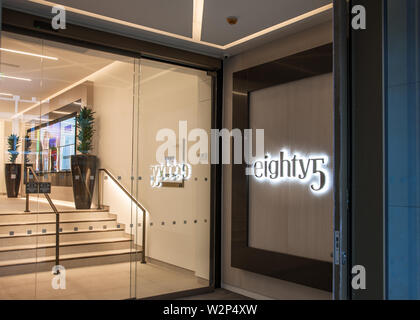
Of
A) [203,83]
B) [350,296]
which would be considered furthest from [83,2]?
[350,296]

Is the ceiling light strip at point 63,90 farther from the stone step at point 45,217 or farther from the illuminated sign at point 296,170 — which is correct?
the illuminated sign at point 296,170

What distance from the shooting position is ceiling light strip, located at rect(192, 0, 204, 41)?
3.92 m

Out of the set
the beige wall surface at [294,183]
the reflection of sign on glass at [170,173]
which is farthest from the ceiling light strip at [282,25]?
the reflection of sign on glass at [170,173]

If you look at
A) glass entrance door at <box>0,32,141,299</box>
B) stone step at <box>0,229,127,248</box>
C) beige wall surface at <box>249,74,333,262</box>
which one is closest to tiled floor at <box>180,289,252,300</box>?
beige wall surface at <box>249,74,333,262</box>

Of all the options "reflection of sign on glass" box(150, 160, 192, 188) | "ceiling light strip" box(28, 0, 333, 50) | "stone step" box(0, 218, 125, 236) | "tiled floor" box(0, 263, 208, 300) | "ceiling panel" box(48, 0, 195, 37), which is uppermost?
"ceiling light strip" box(28, 0, 333, 50)

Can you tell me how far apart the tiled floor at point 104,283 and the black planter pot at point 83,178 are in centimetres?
77

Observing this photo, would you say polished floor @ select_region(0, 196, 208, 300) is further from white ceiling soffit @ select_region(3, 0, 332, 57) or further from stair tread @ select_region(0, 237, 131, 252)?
white ceiling soffit @ select_region(3, 0, 332, 57)

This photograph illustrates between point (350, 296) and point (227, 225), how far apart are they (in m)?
3.27

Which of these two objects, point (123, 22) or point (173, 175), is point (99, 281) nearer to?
point (173, 175)

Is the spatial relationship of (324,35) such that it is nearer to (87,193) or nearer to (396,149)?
(396,149)

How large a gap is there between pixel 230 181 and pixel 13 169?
8.99 feet

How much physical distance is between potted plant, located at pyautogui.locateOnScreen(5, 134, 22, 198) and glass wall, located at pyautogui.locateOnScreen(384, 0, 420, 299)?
3.47 meters

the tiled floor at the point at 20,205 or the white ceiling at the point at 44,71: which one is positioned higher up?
the white ceiling at the point at 44,71

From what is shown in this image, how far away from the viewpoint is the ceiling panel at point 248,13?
3.87 m
